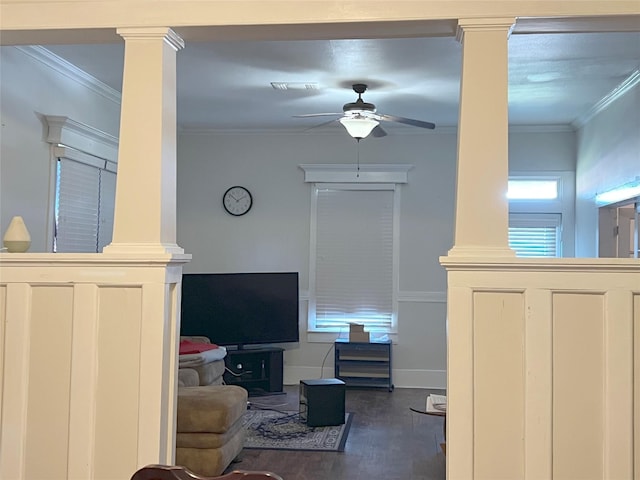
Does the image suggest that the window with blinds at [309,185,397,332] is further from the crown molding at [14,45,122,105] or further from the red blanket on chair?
the crown molding at [14,45,122,105]

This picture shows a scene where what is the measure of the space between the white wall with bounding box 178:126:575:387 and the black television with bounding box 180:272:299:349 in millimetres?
404

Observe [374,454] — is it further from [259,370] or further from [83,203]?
[83,203]

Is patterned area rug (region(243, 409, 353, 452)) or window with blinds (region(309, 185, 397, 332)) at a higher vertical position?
window with blinds (region(309, 185, 397, 332))

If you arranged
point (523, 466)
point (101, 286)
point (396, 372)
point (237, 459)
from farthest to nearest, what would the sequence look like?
1. point (396, 372)
2. point (237, 459)
3. point (101, 286)
4. point (523, 466)

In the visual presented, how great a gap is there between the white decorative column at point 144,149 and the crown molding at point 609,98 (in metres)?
3.78

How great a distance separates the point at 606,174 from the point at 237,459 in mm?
3979

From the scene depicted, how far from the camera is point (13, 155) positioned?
4.26 m

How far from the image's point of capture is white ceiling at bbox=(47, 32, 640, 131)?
437 cm

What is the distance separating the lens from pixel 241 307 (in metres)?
6.78

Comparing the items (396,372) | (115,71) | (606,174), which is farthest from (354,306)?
(115,71)

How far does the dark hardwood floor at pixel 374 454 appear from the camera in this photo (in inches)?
167

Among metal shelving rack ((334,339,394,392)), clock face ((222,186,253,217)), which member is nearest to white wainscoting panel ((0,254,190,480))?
metal shelving rack ((334,339,394,392))

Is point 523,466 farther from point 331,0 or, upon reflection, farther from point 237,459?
point 237,459

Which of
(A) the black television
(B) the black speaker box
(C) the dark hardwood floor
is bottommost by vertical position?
(C) the dark hardwood floor
